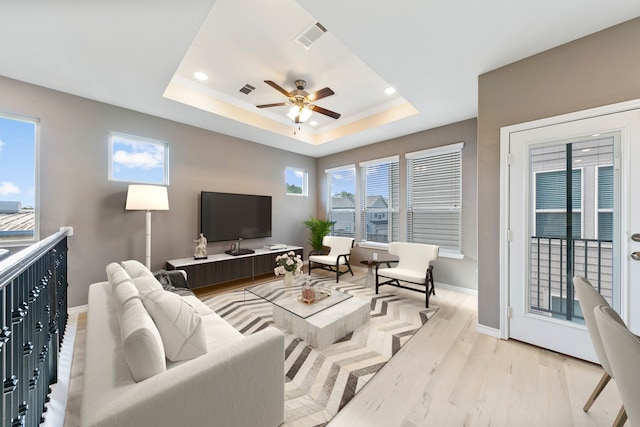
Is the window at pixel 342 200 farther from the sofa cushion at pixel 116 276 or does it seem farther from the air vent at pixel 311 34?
the sofa cushion at pixel 116 276

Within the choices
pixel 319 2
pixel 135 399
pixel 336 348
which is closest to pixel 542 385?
pixel 336 348

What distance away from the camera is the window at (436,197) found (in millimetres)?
4012

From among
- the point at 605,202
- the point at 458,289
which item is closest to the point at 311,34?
the point at 605,202

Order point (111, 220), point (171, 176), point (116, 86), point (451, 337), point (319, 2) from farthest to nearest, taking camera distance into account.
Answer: point (171, 176), point (111, 220), point (116, 86), point (451, 337), point (319, 2)

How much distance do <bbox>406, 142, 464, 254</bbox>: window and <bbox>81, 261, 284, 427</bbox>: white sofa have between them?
142 inches

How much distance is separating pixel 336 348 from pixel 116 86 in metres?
3.73

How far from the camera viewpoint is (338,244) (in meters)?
5.05

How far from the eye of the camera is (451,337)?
2.48m

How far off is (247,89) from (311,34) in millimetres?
1411

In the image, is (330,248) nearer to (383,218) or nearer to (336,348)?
(383,218)

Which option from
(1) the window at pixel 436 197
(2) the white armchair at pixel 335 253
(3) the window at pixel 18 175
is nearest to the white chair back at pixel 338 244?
(2) the white armchair at pixel 335 253

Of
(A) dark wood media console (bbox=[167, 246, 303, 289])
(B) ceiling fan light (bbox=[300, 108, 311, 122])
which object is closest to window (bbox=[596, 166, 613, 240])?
(B) ceiling fan light (bbox=[300, 108, 311, 122])

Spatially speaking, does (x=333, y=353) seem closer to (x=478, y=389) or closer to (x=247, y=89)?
(x=478, y=389)

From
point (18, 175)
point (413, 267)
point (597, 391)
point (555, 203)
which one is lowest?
point (597, 391)
